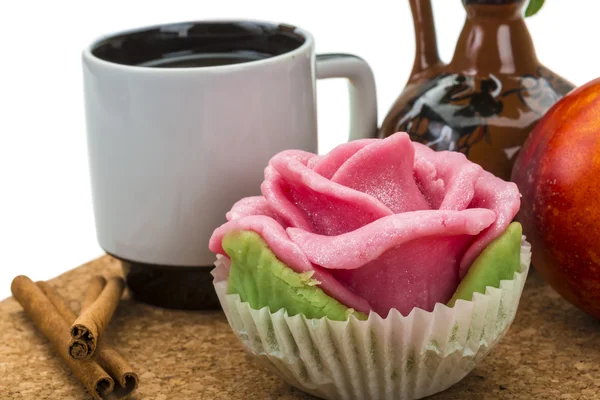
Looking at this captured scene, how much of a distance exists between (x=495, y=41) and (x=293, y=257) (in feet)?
1.56

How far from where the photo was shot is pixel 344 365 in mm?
876

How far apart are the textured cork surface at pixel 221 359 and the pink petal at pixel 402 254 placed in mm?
127

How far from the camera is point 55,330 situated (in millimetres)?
1064

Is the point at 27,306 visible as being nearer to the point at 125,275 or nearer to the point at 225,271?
the point at 125,275

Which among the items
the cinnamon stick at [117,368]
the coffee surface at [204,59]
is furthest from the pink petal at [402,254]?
the coffee surface at [204,59]

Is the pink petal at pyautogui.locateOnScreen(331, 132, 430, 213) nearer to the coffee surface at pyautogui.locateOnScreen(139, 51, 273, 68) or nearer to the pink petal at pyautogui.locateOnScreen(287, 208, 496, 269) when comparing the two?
the pink petal at pyautogui.locateOnScreen(287, 208, 496, 269)

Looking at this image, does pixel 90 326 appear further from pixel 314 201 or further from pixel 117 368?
pixel 314 201

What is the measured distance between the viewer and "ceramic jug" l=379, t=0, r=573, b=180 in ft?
3.78

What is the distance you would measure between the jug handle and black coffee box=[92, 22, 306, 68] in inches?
8.0

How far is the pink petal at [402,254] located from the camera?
0.82 metres

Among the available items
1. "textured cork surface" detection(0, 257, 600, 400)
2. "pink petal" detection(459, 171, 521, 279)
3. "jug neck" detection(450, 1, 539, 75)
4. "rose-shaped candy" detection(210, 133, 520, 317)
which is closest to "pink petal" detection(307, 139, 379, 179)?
"rose-shaped candy" detection(210, 133, 520, 317)

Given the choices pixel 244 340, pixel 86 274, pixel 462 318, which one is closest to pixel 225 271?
pixel 244 340

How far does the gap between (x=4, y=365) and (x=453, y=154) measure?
1.68ft

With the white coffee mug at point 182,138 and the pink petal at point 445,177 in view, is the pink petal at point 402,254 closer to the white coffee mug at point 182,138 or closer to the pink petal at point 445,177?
the pink petal at point 445,177
